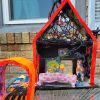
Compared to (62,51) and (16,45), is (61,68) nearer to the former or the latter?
(62,51)

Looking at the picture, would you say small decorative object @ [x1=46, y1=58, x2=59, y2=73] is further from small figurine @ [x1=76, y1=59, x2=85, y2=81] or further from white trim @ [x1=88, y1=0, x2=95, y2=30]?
white trim @ [x1=88, y1=0, x2=95, y2=30]

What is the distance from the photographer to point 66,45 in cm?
171

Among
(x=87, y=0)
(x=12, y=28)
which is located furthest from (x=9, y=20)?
(x=87, y=0)

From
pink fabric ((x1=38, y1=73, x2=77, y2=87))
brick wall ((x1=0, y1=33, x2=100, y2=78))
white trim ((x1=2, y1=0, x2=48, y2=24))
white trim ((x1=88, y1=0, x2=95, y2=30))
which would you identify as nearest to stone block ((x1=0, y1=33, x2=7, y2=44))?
brick wall ((x1=0, y1=33, x2=100, y2=78))

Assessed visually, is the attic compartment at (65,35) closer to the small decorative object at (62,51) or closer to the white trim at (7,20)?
the small decorative object at (62,51)

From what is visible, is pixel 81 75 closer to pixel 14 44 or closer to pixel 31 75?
pixel 31 75

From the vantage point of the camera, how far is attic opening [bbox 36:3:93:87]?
5.51 feet

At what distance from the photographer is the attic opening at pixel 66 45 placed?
5.51 ft

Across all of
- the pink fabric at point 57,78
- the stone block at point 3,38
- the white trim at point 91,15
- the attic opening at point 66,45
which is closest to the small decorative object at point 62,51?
the attic opening at point 66,45

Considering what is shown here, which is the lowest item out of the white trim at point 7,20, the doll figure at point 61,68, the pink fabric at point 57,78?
the pink fabric at point 57,78

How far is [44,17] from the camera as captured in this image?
2795 millimetres

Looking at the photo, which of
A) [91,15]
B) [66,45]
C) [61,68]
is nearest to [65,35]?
[66,45]

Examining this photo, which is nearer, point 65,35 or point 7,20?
point 65,35

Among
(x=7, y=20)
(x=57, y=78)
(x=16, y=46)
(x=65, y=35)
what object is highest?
(x=7, y=20)
